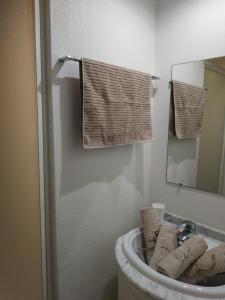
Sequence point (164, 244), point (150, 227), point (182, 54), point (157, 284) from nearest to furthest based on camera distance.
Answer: point (157, 284), point (164, 244), point (150, 227), point (182, 54)

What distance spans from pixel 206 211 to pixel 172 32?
3.72 ft

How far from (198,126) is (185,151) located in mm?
181

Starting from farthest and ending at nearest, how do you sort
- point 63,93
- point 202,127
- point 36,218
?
point 202,127
point 36,218
point 63,93

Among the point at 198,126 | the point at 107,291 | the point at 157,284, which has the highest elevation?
the point at 198,126

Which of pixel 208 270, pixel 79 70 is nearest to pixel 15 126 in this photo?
pixel 79 70

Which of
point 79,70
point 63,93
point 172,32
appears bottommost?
point 63,93

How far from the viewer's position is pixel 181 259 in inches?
40.3

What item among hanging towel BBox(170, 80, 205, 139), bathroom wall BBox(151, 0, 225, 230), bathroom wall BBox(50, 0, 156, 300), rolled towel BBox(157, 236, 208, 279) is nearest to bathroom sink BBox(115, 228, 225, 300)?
rolled towel BBox(157, 236, 208, 279)

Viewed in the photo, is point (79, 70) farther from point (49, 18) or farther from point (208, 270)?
point (208, 270)

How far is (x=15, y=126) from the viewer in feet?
4.30

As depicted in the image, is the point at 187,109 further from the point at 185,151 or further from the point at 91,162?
the point at 91,162

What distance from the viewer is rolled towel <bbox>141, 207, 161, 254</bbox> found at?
1266 mm

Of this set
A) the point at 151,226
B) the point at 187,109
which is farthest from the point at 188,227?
the point at 187,109

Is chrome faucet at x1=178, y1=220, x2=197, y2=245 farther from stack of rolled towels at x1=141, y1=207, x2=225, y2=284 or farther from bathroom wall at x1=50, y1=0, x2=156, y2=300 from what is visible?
bathroom wall at x1=50, y1=0, x2=156, y2=300
